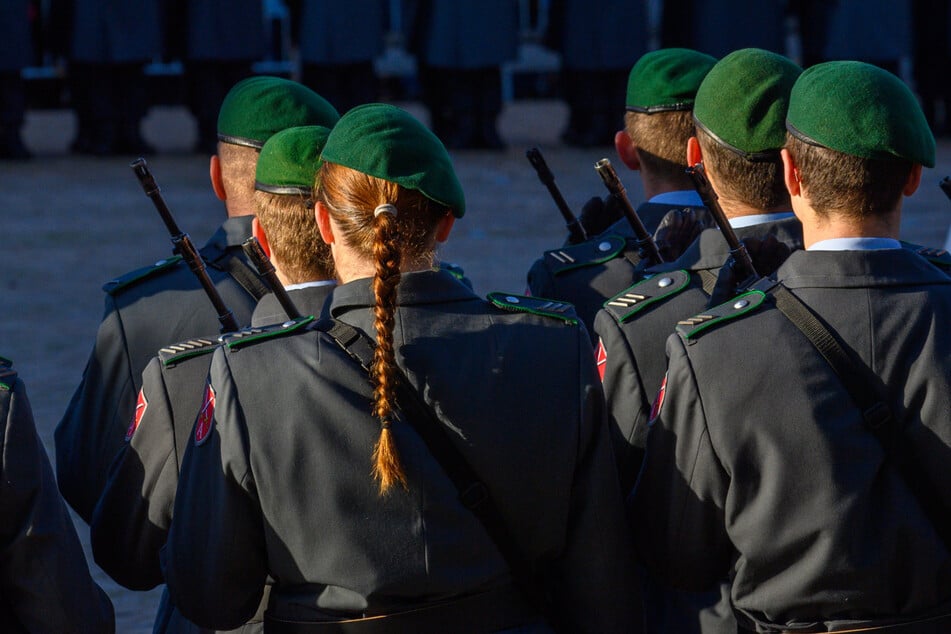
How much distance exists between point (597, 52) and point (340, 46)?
1867mm

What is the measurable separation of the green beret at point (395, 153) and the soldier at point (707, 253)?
48cm

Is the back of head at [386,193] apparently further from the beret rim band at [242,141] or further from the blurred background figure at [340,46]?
the blurred background figure at [340,46]

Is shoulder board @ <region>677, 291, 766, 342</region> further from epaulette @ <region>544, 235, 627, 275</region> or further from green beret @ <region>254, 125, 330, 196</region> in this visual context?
epaulette @ <region>544, 235, 627, 275</region>

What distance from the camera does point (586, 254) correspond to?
330 cm

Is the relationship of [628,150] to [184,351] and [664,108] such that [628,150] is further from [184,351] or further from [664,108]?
[184,351]

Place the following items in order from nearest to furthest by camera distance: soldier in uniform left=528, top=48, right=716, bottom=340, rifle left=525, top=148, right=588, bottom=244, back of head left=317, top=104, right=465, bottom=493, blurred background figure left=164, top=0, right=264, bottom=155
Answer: back of head left=317, top=104, right=465, bottom=493 < soldier in uniform left=528, top=48, right=716, bottom=340 < rifle left=525, top=148, right=588, bottom=244 < blurred background figure left=164, top=0, right=264, bottom=155

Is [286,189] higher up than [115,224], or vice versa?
[286,189]

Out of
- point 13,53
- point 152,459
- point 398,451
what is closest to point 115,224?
point 13,53

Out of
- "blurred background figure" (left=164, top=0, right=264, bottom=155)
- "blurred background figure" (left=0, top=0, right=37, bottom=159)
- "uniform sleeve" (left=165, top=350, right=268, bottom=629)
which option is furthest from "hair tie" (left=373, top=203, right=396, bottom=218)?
"blurred background figure" (left=0, top=0, right=37, bottom=159)

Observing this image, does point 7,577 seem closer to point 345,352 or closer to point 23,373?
point 345,352

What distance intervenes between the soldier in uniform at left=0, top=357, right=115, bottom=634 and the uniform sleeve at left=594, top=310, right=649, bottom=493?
2.80 ft

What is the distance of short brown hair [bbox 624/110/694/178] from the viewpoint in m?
3.31

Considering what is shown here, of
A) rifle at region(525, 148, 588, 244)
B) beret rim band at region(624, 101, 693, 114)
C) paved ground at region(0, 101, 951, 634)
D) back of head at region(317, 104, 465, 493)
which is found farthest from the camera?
paved ground at region(0, 101, 951, 634)

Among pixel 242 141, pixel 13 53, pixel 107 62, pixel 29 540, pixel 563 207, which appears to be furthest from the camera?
pixel 107 62
